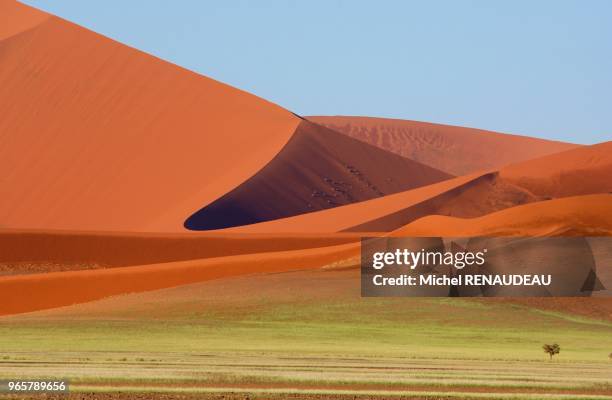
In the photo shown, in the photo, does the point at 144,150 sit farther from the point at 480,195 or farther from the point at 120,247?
the point at 120,247

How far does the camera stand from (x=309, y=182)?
103625 millimetres

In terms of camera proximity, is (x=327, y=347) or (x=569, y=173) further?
(x=569, y=173)

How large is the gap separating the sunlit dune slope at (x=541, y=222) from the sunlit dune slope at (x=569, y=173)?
27.7m

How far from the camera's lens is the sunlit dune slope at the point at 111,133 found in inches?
3873

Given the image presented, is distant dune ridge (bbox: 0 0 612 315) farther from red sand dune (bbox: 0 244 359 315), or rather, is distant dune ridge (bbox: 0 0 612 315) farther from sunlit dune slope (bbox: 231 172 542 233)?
red sand dune (bbox: 0 244 359 315)

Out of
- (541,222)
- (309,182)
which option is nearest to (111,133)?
(309,182)

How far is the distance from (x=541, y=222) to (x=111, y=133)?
57.6 m

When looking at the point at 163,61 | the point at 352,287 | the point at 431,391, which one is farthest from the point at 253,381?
the point at 163,61

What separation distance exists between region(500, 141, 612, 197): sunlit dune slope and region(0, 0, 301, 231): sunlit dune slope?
20135 millimetres

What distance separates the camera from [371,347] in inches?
1555

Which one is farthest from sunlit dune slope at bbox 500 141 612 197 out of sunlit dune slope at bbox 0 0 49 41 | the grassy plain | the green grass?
sunlit dune slope at bbox 0 0 49 41

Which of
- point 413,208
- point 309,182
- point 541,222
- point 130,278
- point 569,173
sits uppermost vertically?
point 309,182

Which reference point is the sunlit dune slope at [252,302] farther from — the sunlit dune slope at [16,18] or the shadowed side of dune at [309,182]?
the sunlit dune slope at [16,18]

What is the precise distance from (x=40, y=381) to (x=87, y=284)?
1279 inches
